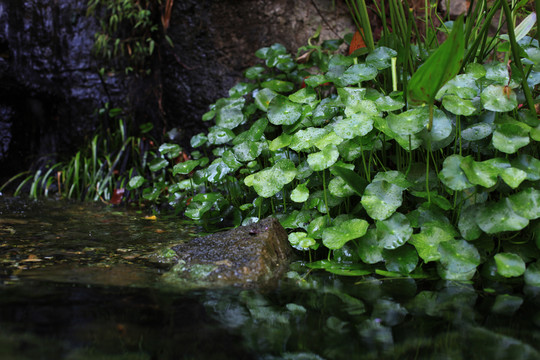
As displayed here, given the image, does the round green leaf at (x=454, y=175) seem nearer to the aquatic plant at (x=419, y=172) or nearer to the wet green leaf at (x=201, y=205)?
the aquatic plant at (x=419, y=172)

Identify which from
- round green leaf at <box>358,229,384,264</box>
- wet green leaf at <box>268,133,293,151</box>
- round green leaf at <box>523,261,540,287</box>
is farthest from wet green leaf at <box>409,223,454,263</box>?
wet green leaf at <box>268,133,293,151</box>

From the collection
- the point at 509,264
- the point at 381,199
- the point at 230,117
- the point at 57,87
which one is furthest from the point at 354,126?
the point at 57,87

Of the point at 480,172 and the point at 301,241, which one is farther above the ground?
the point at 480,172

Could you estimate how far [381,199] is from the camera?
1.32 meters

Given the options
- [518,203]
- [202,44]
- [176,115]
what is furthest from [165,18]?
[518,203]

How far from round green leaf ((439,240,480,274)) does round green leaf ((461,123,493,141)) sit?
34cm

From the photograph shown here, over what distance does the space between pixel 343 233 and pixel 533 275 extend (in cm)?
53

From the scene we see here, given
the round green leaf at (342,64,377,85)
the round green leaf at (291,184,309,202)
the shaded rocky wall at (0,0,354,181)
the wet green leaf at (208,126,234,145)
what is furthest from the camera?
the shaded rocky wall at (0,0,354,181)

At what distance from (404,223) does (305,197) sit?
355 millimetres

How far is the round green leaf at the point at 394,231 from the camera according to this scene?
1.24 m

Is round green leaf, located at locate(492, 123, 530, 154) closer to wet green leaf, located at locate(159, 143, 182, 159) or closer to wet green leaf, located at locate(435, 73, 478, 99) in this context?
wet green leaf, located at locate(435, 73, 478, 99)

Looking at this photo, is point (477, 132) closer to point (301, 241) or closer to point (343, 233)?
point (343, 233)

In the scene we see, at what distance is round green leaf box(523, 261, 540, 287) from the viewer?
116 cm

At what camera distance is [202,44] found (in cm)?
296
